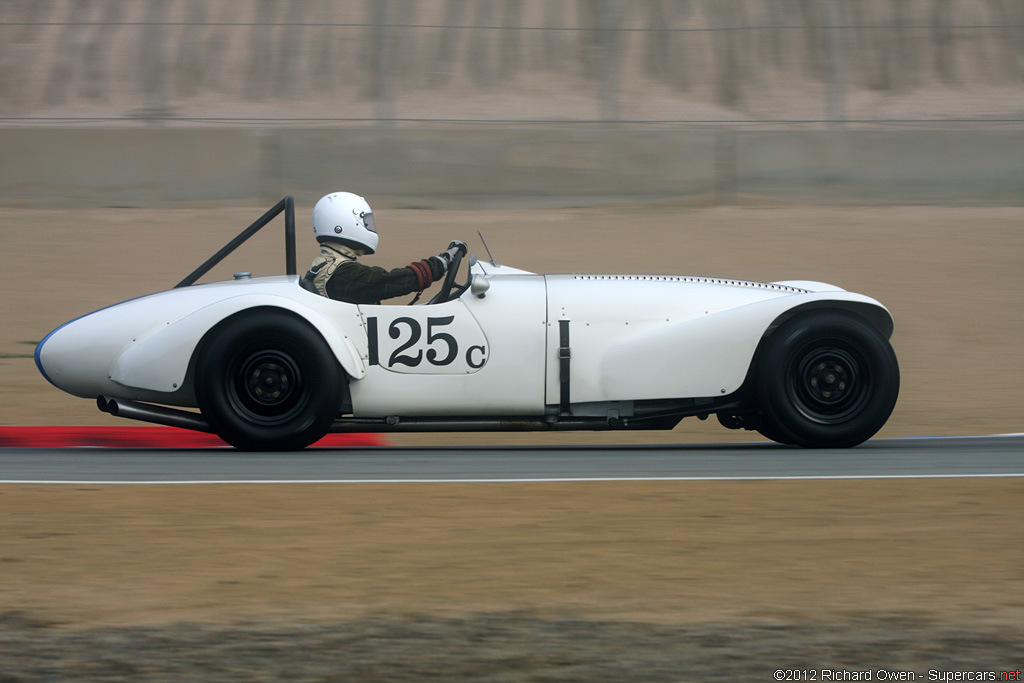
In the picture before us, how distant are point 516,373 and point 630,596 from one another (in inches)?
107

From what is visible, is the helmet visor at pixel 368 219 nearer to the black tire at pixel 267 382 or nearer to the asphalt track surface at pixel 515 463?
the black tire at pixel 267 382

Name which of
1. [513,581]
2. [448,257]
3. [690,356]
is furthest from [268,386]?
[513,581]

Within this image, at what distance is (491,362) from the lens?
6383 millimetres

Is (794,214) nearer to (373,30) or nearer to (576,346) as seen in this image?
(373,30)

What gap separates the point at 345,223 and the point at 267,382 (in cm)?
109

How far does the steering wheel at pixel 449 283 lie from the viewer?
6.53 m

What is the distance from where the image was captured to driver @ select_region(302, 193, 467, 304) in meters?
6.66

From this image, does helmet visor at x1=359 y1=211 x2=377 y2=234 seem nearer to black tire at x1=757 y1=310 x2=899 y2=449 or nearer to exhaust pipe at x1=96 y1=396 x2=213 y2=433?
exhaust pipe at x1=96 y1=396 x2=213 y2=433

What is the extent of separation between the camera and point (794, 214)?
46.9 ft

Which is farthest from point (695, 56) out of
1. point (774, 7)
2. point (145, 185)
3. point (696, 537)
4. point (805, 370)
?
point (696, 537)

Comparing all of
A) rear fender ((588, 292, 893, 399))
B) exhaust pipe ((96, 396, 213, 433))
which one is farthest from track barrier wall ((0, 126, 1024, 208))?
rear fender ((588, 292, 893, 399))

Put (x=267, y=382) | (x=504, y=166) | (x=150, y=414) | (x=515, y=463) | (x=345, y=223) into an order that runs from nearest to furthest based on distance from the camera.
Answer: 1. (x=515, y=463)
2. (x=267, y=382)
3. (x=150, y=414)
4. (x=345, y=223)
5. (x=504, y=166)

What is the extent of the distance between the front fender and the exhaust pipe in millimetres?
147

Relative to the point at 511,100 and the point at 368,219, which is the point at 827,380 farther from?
the point at 511,100
